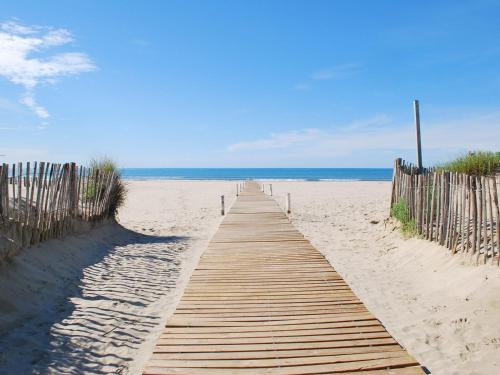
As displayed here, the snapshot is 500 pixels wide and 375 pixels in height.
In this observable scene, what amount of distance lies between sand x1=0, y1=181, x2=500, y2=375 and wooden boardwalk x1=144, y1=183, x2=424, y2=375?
0.43 m

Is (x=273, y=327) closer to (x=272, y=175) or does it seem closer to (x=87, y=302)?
(x=87, y=302)

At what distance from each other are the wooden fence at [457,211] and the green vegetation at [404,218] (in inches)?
4.1

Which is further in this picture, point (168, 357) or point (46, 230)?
point (46, 230)

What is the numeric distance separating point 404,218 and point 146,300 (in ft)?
19.4

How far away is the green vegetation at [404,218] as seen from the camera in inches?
312

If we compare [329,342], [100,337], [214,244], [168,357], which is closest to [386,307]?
[329,342]

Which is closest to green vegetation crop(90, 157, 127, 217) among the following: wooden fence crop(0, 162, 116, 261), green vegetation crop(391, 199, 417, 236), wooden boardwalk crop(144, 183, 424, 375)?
wooden fence crop(0, 162, 116, 261)

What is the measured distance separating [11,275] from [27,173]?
191cm

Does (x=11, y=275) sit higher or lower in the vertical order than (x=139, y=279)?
higher

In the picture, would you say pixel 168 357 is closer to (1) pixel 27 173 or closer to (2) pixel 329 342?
(2) pixel 329 342

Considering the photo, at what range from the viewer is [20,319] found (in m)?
4.15

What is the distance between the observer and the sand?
3527 mm

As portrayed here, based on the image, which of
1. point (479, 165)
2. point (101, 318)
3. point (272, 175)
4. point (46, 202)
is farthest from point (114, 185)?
point (272, 175)

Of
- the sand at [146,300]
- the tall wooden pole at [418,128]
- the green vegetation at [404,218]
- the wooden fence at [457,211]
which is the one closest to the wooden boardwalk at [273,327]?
the sand at [146,300]
